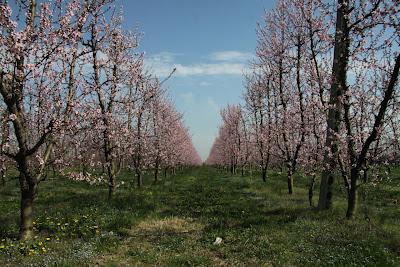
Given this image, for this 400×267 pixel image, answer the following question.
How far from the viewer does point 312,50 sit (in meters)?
16.5

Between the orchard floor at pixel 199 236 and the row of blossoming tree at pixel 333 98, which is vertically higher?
the row of blossoming tree at pixel 333 98

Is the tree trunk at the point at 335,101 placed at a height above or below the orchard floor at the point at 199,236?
above

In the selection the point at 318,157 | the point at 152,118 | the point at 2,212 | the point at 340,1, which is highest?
the point at 340,1

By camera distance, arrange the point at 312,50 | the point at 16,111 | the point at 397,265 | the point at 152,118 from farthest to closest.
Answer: the point at 152,118, the point at 312,50, the point at 16,111, the point at 397,265

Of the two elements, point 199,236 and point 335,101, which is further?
point 335,101

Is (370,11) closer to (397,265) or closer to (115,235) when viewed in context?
(397,265)

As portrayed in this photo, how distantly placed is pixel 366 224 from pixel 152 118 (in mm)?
25739

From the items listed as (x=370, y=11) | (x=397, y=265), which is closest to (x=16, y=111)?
(x=397, y=265)

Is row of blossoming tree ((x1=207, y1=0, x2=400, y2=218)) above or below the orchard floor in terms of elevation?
above

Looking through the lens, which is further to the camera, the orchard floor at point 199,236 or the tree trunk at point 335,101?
the tree trunk at point 335,101

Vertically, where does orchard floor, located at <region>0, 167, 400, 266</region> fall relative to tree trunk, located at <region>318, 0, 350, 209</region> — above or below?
below

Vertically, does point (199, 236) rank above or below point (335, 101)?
below

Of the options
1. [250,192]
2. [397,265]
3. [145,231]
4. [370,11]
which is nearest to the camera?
[397,265]

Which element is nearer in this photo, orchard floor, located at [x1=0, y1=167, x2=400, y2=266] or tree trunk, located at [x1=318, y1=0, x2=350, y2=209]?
orchard floor, located at [x1=0, y1=167, x2=400, y2=266]
